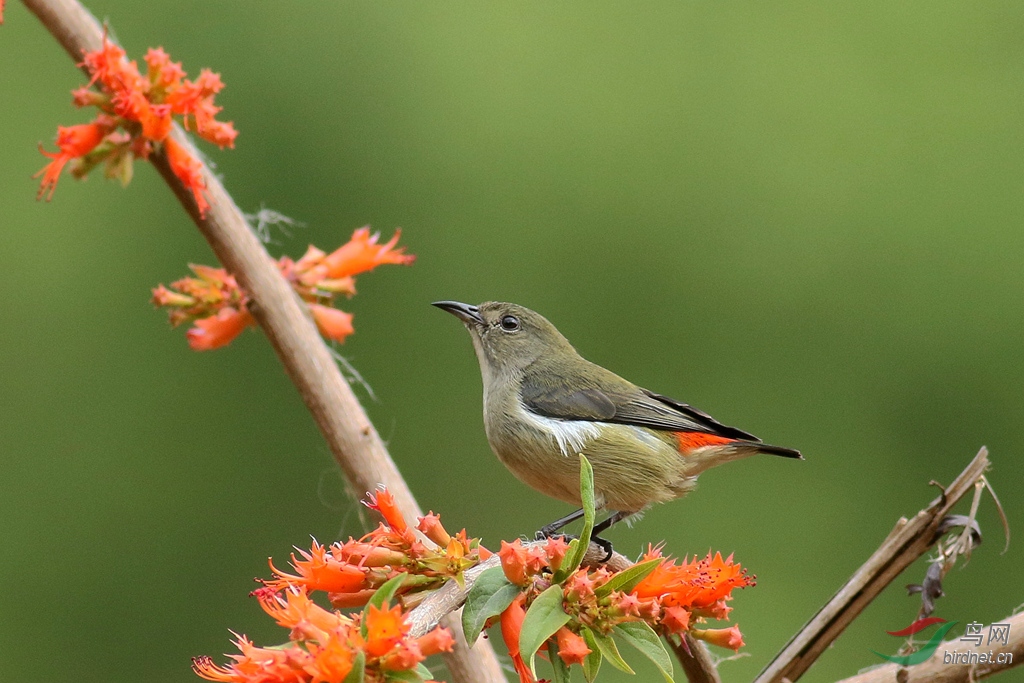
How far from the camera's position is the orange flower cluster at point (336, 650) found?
1.01 metres

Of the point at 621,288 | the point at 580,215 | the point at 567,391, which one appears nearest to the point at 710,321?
the point at 621,288

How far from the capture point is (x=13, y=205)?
659 centimetres

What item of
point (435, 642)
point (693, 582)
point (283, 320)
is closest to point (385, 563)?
point (435, 642)

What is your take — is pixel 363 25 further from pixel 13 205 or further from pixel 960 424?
pixel 960 424

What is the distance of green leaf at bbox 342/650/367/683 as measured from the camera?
99 cm

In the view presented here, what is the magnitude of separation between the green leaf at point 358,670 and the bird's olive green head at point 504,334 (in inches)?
87.3

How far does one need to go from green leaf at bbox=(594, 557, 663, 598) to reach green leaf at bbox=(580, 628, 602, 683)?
48 millimetres

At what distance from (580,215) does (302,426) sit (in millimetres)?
2101

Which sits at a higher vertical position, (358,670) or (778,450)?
(358,670)

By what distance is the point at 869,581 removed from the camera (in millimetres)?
1533

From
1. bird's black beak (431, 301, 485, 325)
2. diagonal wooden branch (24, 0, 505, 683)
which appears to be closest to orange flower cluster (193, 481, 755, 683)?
diagonal wooden branch (24, 0, 505, 683)

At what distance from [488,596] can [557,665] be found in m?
0.10

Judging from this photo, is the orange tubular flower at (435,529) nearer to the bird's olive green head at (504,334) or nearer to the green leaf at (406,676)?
the green leaf at (406,676)

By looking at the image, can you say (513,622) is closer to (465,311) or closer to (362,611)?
(362,611)
